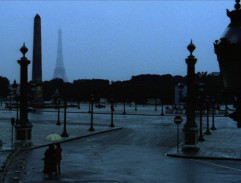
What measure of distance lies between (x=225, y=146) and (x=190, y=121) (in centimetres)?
442

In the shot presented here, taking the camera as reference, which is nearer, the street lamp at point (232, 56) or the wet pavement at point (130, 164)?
the street lamp at point (232, 56)

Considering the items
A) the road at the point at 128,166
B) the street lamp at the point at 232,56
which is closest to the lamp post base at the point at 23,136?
the road at the point at 128,166

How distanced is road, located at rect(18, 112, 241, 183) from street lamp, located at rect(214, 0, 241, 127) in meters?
11.6

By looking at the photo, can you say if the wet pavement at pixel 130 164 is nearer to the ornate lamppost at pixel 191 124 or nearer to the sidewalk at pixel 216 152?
the sidewalk at pixel 216 152

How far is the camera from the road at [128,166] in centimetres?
1522

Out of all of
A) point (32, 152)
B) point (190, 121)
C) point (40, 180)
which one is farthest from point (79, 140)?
point (40, 180)

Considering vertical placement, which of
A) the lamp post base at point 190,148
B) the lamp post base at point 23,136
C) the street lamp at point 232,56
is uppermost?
the street lamp at point 232,56

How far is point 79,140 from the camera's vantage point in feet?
98.8

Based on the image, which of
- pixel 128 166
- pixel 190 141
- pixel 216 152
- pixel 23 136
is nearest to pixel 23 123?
pixel 23 136

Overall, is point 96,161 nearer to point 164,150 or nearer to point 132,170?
point 132,170

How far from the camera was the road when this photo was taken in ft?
49.9

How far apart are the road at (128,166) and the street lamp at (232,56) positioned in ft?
37.9

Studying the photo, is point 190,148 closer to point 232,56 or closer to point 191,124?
point 191,124

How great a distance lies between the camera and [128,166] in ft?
59.8
